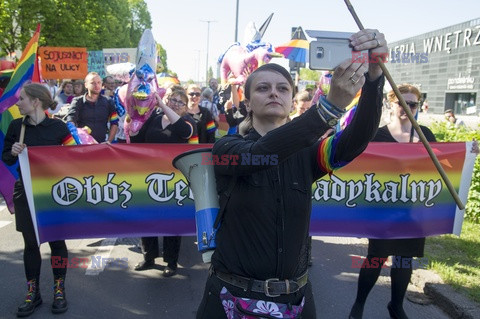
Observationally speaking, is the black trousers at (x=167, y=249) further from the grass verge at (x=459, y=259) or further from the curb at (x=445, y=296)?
the grass verge at (x=459, y=259)

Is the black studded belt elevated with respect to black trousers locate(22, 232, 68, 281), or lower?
elevated

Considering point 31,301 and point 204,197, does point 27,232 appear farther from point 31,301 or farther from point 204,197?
point 204,197

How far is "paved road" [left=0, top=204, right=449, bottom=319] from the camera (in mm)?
4078

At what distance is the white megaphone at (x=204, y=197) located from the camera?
6.42 ft

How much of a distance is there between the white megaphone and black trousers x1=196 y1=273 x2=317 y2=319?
0.43 feet

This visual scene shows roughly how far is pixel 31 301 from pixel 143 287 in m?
1.07

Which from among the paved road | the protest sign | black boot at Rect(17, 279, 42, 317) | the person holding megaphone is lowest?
the paved road

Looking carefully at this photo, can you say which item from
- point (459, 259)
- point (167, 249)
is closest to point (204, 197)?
point (167, 249)

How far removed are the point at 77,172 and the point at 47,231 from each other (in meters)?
0.58

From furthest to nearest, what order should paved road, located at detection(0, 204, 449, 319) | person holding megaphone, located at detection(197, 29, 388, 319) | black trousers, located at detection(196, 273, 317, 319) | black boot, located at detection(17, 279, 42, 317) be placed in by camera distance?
paved road, located at detection(0, 204, 449, 319)
black boot, located at detection(17, 279, 42, 317)
black trousers, located at detection(196, 273, 317, 319)
person holding megaphone, located at detection(197, 29, 388, 319)

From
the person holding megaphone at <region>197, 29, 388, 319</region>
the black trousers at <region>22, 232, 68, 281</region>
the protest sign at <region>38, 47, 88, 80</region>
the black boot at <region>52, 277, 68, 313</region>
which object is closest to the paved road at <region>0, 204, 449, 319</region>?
the black boot at <region>52, 277, 68, 313</region>

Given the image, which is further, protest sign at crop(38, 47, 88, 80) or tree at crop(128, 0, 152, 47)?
tree at crop(128, 0, 152, 47)

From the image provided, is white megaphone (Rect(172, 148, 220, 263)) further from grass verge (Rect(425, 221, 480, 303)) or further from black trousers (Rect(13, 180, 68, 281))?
grass verge (Rect(425, 221, 480, 303))

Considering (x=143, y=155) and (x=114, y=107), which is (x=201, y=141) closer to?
(x=143, y=155)
